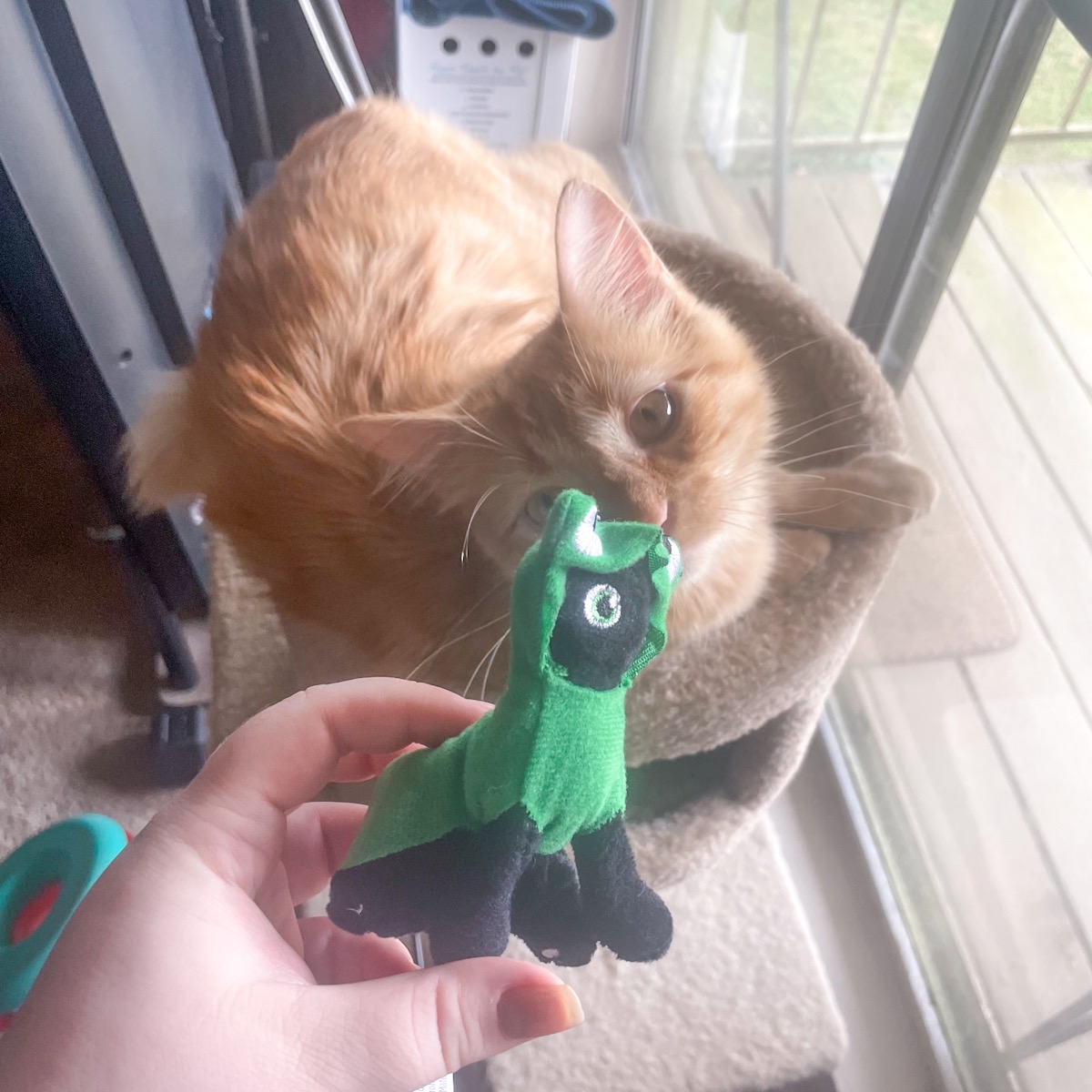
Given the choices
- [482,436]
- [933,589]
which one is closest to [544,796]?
[482,436]

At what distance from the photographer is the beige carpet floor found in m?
1.36

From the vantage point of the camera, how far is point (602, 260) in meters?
0.85

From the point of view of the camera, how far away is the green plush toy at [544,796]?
16.2 inches

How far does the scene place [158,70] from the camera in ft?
4.31

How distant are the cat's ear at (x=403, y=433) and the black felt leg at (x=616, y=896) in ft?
1.48

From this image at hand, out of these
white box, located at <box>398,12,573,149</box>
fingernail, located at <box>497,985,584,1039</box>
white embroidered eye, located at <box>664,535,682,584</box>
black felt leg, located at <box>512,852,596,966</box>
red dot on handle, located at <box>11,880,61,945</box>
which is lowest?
red dot on handle, located at <box>11,880,61,945</box>

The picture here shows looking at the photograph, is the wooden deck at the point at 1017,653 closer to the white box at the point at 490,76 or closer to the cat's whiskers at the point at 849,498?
the cat's whiskers at the point at 849,498

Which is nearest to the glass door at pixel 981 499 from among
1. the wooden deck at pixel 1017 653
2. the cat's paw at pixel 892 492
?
the wooden deck at pixel 1017 653

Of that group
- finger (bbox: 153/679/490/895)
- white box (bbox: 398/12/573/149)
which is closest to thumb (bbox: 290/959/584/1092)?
finger (bbox: 153/679/490/895)

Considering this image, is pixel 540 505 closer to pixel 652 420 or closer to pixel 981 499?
pixel 652 420

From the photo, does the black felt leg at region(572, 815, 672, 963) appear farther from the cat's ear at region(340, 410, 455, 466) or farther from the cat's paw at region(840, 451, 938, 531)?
the cat's paw at region(840, 451, 938, 531)

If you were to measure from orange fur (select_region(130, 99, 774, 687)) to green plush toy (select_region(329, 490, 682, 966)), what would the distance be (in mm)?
330

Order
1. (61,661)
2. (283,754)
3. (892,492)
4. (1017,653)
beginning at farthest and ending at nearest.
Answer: (61,661), (1017,653), (892,492), (283,754)

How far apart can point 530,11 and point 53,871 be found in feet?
5.83
